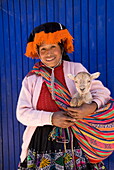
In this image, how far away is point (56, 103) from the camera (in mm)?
1617

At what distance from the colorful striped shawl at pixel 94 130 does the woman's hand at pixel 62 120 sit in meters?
0.07

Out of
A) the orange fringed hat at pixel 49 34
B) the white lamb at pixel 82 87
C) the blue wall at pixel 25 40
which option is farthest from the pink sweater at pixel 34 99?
the blue wall at pixel 25 40

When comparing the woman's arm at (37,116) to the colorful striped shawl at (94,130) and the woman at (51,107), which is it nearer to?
the woman at (51,107)

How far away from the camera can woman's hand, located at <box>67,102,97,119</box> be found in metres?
1.47

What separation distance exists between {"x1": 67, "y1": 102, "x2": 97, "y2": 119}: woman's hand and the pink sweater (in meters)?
0.10

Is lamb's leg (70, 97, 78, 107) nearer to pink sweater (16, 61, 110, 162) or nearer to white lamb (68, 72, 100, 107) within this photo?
white lamb (68, 72, 100, 107)

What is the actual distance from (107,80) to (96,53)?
34 cm

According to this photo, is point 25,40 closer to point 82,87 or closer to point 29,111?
Result: point 29,111

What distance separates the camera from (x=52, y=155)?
5.24 feet

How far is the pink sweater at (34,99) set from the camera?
1536mm

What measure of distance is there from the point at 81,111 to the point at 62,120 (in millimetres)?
164

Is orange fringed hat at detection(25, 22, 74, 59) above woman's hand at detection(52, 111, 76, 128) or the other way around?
above

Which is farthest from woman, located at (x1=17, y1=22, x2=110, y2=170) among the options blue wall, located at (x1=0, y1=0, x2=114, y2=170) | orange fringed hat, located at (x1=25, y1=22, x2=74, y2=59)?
blue wall, located at (x1=0, y1=0, x2=114, y2=170)

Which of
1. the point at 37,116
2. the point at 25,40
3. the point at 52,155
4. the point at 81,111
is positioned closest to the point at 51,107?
the point at 37,116
